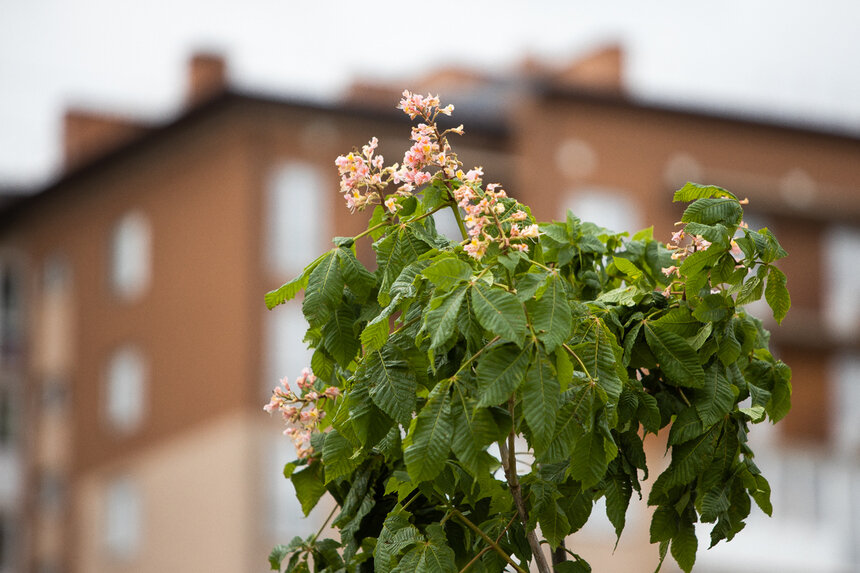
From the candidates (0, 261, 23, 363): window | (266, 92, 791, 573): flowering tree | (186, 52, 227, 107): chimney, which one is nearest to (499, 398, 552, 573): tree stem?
(266, 92, 791, 573): flowering tree

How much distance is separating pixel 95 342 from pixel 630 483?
3742 cm

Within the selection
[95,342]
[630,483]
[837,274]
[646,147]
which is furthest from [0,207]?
[630,483]

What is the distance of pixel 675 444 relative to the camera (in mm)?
5582

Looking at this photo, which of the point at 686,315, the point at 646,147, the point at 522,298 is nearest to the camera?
the point at 522,298

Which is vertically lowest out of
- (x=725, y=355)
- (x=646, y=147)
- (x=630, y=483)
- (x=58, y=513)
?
(x=630, y=483)

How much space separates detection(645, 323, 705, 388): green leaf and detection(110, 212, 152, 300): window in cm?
3480

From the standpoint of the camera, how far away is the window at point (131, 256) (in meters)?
39.8

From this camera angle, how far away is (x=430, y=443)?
488 centimetres

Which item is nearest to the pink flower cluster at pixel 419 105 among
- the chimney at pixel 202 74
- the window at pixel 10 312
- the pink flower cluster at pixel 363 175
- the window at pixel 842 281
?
the pink flower cluster at pixel 363 175

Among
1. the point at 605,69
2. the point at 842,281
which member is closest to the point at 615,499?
the point at 605,69

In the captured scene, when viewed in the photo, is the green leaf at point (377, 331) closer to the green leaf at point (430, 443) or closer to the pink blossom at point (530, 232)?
the green leaf at point (430, 443)

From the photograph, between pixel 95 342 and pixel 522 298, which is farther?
pixel 95 342

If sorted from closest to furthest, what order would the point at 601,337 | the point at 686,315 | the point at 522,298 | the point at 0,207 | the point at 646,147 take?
the point at 522,298 < the point at 601,337 < the point at 686,315 < the point at 646,147 < the point at 0,207

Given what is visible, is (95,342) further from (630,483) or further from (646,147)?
(630,483)
